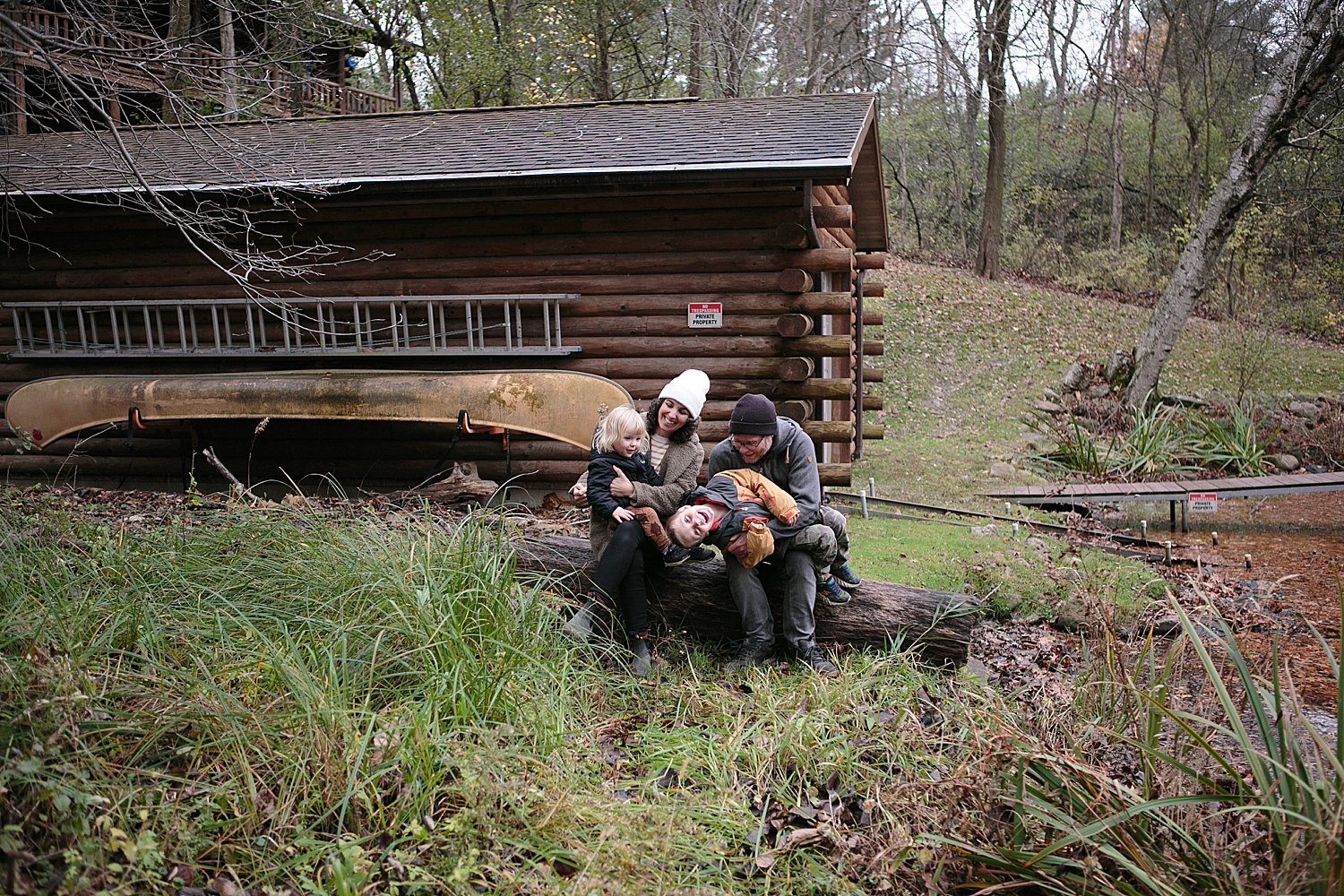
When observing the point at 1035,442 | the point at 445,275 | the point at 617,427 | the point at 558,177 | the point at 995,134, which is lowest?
the point at 1035,442

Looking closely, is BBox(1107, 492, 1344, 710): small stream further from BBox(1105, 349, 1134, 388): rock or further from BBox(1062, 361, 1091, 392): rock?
BBox(1062, 361, 1091, 392): rock

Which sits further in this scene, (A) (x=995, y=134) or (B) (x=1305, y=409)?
(A) (x=995, y=134)

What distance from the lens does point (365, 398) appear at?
917 centimetres

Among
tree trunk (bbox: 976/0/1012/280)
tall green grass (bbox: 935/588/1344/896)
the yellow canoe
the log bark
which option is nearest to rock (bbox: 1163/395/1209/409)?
tree trunk (bbox: 976/0/1012/280)

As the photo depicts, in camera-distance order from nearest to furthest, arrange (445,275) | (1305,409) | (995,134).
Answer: (445,275)
(1305,409)
(995,134)

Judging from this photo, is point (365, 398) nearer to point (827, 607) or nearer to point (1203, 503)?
point (827, 607)

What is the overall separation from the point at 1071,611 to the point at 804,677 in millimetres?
2508

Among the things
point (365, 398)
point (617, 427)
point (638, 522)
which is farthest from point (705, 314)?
point (638, 522)

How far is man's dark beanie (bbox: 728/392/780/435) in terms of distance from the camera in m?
5.27

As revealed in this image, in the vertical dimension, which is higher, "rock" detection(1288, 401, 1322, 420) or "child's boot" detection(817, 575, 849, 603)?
"child's boot" detection(817, 575, 849, 603)

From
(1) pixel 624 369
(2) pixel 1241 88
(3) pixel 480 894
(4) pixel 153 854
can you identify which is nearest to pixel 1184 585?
(1) pixel 624 369

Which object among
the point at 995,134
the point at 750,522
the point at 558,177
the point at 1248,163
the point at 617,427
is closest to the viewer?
the point at 750,522

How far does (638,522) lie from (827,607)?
1066mm

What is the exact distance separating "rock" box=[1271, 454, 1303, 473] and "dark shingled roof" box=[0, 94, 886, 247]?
6504mm
